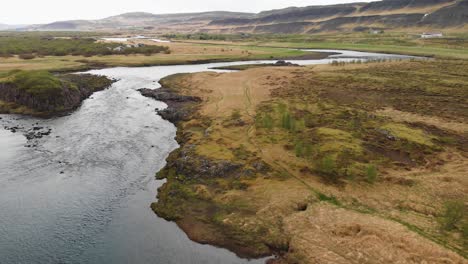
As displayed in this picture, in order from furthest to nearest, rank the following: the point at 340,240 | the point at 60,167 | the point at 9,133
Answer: the point at 9,133 → the point at 60,167 → the point at 340,240

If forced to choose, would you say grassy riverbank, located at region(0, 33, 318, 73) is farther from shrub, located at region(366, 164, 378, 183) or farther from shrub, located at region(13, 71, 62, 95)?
shrub, located at region(366, 164, 378, 183)

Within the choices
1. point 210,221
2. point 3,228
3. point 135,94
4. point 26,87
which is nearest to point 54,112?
point 26,87

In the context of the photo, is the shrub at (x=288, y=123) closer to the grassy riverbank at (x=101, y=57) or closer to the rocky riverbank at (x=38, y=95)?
the rocky riverbank at (x=38, y=95)

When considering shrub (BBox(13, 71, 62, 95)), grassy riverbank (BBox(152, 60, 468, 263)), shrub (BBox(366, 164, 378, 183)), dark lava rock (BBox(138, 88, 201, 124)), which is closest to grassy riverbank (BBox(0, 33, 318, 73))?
shrub (BBox(13, 71, 62, 95))

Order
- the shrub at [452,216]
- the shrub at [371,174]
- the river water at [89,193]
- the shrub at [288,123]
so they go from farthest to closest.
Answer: the shrub at [288,123]
the shrub at [371,174]
the shrub at [452,216]
the river water at [89,193]

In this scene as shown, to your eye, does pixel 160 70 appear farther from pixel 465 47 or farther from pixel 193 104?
pixel 465 47

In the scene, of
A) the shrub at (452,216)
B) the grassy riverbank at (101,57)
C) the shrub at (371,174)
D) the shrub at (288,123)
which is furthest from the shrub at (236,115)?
the grassy riverbank at (101,57)
